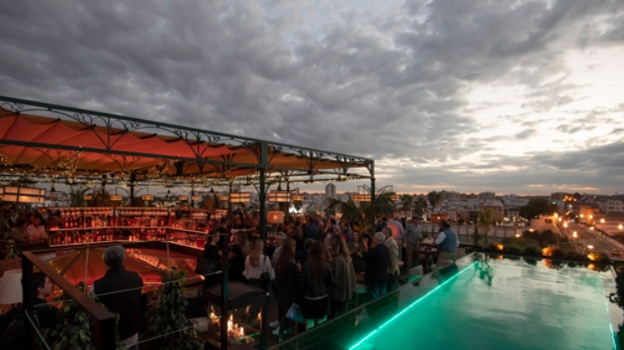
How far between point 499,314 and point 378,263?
1979 mm

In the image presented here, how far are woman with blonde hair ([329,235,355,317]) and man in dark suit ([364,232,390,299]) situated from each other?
812 millimetres

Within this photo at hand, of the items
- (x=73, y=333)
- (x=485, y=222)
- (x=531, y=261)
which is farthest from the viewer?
(x=485, y=222)

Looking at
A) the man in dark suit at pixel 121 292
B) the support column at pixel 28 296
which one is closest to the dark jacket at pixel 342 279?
the man in dark suit at pixel 121 292

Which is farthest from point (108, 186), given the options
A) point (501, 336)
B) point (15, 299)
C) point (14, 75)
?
point (501, 336)

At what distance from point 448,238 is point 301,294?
5.37 metres

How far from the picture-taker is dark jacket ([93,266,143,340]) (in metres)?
2.63

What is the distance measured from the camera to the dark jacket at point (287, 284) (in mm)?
4156

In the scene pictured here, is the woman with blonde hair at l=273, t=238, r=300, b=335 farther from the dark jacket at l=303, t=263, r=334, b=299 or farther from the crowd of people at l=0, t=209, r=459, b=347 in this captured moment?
the dark jacket at l=303, t=263, r=334, b=299

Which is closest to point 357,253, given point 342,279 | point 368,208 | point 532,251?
point 342,279

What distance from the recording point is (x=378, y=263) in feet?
17.4

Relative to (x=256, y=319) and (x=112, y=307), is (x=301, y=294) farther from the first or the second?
(x=112, y=307)

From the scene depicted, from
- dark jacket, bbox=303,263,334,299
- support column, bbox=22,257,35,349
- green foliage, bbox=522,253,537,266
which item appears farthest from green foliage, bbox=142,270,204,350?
green foliage, bbox=522,253,537,266

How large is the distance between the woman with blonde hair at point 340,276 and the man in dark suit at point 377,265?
0.81 meters

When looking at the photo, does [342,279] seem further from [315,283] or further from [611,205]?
[611,205]
